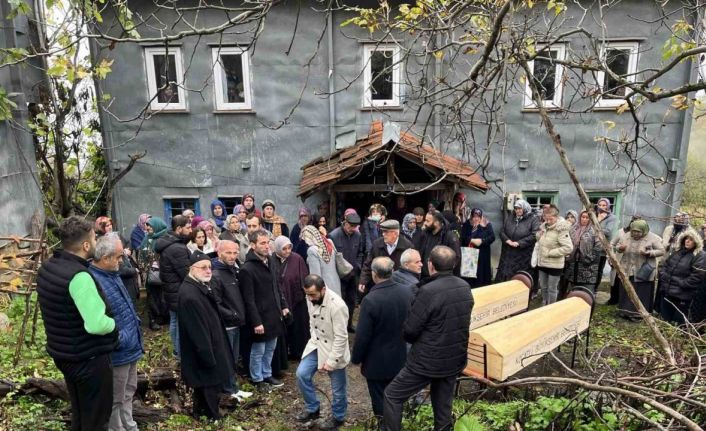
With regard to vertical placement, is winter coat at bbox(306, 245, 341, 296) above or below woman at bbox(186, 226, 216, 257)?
below

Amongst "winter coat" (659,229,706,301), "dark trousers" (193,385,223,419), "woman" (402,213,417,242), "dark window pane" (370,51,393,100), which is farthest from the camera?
"dark window pane" (370,51,393,100)

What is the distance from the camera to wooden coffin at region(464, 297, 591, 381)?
15.0 ft

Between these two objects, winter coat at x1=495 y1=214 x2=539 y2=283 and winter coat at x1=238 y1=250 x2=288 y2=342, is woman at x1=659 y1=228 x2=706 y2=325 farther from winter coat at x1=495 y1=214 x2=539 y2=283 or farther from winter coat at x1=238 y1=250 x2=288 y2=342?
winter coat at x1=238 y1=250 x2=288 y2=342

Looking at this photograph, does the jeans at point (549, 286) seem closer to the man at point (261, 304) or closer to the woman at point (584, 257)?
the woman at point (584, 257)

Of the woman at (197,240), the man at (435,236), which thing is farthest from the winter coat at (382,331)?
the man at (435,236)

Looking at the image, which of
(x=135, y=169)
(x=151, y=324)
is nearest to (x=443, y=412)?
(x=151, y=324)

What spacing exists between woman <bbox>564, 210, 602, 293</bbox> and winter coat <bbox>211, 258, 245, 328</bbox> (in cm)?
539

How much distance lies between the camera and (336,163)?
9109mm

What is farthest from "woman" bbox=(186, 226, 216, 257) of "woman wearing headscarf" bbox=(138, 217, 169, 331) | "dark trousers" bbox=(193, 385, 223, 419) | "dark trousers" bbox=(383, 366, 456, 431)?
"dark trousers" bbox=(383, 366, 456, 431)

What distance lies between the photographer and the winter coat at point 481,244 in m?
8.38

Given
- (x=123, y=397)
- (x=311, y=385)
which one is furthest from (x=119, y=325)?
(x=311, y=385)

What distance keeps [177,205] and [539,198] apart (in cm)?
852

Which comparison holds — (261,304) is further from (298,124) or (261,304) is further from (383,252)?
(298,124)

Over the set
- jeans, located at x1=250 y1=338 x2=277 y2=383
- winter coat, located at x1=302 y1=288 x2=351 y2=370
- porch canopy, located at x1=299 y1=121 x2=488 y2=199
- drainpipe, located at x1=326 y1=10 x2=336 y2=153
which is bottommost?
jeans, located at x1=250 y1=338 x2=277 y2=383
